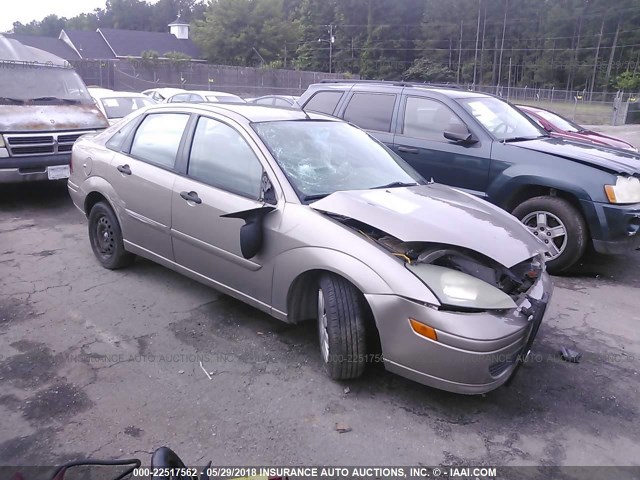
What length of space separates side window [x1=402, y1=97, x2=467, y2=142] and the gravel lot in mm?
2435

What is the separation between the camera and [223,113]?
401 centimetres

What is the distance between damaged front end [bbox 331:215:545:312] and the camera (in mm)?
2764

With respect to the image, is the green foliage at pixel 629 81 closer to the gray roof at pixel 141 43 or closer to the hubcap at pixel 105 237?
the gray roof at pixel 141 43

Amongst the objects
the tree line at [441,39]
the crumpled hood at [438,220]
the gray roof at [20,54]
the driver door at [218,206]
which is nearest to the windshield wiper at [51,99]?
the gray roof at [20,54]

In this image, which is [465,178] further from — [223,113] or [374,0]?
[374,0]

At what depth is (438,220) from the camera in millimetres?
3158

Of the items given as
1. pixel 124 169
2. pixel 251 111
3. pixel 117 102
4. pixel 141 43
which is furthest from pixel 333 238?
pixel 141 43

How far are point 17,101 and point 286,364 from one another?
21.3 ft

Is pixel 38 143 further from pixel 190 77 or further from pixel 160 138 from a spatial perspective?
pixel 190 77

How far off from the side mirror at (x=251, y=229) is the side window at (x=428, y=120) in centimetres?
337

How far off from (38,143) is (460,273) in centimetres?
654

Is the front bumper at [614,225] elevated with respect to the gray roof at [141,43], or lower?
lower

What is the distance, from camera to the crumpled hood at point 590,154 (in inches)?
205

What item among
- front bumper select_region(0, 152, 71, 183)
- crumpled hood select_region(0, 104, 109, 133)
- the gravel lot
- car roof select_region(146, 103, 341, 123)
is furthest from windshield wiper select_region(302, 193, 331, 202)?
crumpled hood select_region(0, 104, 109, 133)
